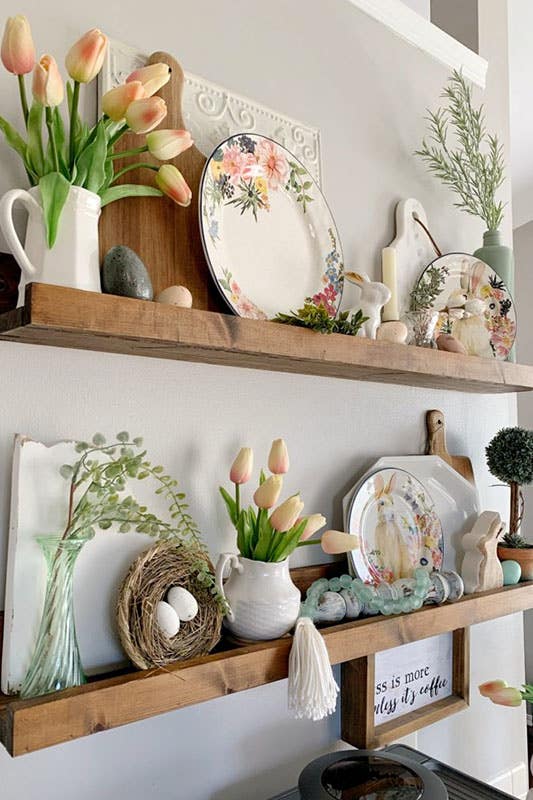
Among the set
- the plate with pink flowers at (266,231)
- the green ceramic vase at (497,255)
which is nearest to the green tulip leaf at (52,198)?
the plate with pink flowers at (266,231)

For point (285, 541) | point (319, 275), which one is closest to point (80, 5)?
point (319, 275)

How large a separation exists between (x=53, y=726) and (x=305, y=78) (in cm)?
106

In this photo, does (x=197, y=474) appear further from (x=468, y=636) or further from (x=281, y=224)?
(x=468, y=636)

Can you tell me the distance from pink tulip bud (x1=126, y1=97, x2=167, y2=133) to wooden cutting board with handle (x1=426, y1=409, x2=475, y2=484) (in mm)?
789

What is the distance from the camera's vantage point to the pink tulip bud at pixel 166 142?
2.78 feet

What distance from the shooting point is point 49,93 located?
0.75 metres

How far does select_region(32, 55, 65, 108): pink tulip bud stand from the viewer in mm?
745

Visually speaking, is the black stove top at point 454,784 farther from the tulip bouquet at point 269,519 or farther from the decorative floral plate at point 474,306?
the decorative floral plate at point 474,306

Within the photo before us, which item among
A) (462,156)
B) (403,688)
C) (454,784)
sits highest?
(462,156)

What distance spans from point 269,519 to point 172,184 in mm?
461

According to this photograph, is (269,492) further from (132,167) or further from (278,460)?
(132,167)

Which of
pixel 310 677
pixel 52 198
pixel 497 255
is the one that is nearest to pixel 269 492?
pixel 310 677

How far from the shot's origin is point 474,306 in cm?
128

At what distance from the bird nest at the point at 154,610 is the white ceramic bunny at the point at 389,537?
38cm
